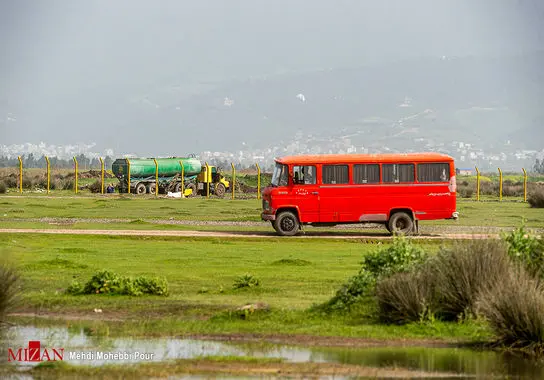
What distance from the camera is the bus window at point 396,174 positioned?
135 ft

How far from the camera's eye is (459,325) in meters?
20.2

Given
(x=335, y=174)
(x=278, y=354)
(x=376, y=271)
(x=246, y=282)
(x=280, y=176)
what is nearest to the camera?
(x=278, y=354)

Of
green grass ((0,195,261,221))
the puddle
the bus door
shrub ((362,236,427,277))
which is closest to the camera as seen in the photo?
the puddle

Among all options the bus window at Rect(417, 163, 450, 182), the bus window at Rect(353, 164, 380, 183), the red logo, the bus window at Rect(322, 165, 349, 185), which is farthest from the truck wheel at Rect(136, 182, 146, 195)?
the red logo

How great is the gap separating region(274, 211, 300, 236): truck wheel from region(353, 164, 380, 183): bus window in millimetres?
2544

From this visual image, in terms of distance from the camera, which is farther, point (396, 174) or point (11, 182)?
point (11, 182)

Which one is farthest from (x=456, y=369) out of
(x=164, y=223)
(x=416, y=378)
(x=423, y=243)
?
(x=164, y=223)

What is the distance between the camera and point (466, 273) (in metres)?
20.3

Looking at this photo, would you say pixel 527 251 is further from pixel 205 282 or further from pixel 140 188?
pixel 140 188

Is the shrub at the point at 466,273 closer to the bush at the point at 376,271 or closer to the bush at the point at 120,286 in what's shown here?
the bush at the point at 376,271

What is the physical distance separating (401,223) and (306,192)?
11.6 feet

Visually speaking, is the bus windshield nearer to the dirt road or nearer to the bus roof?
the bus roof

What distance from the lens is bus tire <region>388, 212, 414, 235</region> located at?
135 ft

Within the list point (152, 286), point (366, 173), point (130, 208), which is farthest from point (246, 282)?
point (130, 208)
